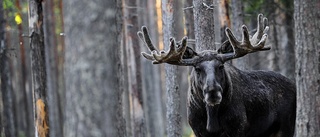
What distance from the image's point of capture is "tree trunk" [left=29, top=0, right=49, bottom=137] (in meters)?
14.0

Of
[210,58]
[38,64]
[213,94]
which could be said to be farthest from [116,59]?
[38,64]

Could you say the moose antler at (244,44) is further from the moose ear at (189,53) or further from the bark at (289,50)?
the bark at (289,50)

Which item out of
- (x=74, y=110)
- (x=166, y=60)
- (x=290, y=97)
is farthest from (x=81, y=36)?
(x=290, y=97)

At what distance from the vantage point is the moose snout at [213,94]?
31.4 feet

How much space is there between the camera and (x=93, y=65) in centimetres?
481

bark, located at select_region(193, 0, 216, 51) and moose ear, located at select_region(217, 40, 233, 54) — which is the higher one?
bark, located at select_region(193, 0, 216, 51)

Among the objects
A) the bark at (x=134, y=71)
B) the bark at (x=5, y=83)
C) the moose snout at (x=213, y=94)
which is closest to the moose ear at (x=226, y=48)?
the moose snout at (x=213, y=94)

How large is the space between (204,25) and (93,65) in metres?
7.31

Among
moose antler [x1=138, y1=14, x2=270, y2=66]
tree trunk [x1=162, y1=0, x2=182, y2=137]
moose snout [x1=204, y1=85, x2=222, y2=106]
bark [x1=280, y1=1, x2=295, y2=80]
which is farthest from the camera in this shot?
bark [x1=280, y1=1, x2=295, y2=80]

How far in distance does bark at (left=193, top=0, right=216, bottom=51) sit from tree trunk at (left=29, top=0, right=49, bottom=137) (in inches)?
159

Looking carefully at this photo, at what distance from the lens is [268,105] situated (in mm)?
11867

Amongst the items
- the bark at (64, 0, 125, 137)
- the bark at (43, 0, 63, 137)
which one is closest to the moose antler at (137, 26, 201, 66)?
the bark at (64, 0, 125, 137)

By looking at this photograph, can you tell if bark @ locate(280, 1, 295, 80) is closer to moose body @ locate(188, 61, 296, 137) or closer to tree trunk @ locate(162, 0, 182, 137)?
tree trunk @ locate(162, 0, 182, 137)

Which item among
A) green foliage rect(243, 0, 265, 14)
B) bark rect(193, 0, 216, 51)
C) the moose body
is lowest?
the moose body
